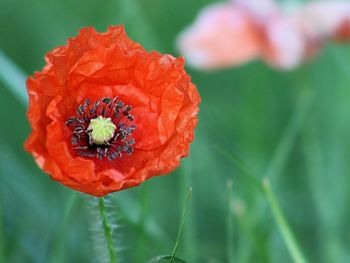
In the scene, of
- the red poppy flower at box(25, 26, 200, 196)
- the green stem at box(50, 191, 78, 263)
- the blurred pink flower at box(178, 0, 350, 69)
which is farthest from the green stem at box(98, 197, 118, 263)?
the blurred pink flower at box(178, 0, 350, 69)

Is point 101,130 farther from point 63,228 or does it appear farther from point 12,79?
point 12,79

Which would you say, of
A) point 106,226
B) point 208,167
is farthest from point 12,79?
point 106,226

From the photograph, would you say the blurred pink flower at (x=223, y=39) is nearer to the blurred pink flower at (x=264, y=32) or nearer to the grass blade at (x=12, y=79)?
the blurred pink flower at (x=264, y=32)

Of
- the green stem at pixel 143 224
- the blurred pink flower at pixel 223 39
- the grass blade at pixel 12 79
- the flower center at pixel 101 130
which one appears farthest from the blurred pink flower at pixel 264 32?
the flower center at pixel 101 130

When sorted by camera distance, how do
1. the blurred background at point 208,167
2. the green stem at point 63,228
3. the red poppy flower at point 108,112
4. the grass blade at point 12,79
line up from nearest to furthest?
the red poppy flower at point 108,112 → the green stem at point 63,228 → the blurred background at point 208,167 → the grass blade at point 12,79

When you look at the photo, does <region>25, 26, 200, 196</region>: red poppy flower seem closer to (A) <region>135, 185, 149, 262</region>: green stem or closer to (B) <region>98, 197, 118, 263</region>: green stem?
(B) <region>98, 197, 118, 263</region>: green stem

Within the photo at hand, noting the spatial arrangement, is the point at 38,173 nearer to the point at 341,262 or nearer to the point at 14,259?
the point at 14,259
